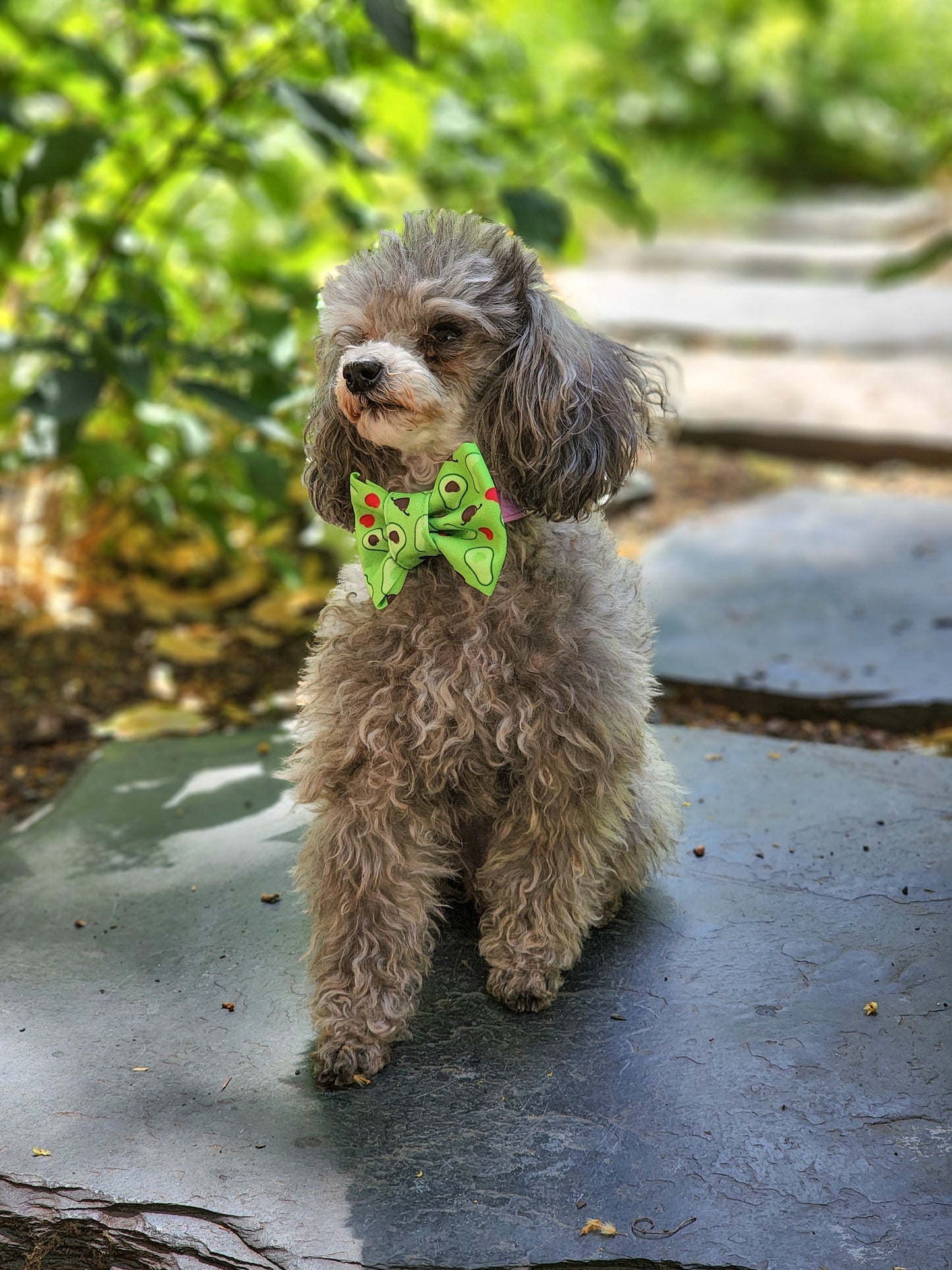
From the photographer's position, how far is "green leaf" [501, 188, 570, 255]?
4.29 metres

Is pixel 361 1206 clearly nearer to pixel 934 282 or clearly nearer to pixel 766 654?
pixel 766 654

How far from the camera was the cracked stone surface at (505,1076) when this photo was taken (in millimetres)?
2141

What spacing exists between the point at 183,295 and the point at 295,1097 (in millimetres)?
3488

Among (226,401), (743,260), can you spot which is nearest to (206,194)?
(226,401)

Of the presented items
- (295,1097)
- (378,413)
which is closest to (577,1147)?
(295,1097)

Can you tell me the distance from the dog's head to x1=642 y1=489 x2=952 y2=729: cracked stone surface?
4.59 ft

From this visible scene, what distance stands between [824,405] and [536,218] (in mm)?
3800

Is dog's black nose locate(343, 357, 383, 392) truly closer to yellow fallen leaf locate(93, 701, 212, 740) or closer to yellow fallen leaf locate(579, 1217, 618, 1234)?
yellow fallen leaf locate(579, 1217, 618, 1234)

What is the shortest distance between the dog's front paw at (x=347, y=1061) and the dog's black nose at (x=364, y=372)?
1.18 m

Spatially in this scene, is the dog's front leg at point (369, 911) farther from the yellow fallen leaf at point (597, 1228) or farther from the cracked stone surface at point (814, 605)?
the cracked stone surface at point (814, 605)

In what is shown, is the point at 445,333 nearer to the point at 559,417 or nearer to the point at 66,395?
the point at 559,417

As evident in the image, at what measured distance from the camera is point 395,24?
327 cm

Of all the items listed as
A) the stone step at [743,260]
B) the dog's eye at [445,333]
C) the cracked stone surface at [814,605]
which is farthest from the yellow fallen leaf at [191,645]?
the stone step at [743,260]

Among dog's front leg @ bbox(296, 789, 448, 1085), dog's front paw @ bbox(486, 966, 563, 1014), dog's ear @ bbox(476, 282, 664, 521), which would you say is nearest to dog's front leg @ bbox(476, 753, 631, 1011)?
dog's front paw @ bbox(486, 966, 563, 1014)
